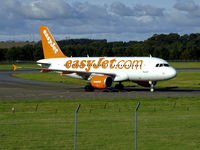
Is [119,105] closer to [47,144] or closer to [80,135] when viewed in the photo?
[80,135]

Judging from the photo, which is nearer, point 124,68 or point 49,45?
point 124,68

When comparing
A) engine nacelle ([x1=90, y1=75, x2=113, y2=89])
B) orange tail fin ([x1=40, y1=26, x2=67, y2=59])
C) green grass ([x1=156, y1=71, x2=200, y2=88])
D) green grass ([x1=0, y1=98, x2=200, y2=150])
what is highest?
orange tail fin ([x1=40, y1=26, x2=67, y2=59])

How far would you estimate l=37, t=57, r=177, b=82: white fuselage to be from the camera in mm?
42375

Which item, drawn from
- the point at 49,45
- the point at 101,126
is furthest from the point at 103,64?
the point at 101,126


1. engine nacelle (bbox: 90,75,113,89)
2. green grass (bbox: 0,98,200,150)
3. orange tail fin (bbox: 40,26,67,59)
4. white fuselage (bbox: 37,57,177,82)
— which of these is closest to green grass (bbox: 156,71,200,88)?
white fuselage (bbox: 37,57,177,82)

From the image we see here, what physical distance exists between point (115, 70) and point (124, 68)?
1.34m

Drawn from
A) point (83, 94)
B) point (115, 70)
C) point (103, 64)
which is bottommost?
point (83, 94)

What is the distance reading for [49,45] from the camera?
5412 centimetres

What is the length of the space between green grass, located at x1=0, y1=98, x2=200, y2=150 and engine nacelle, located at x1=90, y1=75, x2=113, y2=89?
9845 mm

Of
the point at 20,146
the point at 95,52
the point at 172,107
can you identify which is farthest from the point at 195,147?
the point at 95,52

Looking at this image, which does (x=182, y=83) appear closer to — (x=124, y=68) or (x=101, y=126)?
(x=124, y=68)

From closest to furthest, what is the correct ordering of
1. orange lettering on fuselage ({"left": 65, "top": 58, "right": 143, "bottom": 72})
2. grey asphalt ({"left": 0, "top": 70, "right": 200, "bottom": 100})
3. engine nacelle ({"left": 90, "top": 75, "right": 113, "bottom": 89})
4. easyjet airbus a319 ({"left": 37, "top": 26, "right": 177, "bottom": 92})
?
grey asphalt ({"left": 0, "top": 70, "right": 200, "bottom": 100}) → easyjet airbus a319 ({"left": 37, "top": 26, "right": 177, "bottom": 92}) → engine nacelle ({"left": 90, "top": 75, "right": 113, "bottom": 89}) → orange lettering on fuselage ({"left": 65, "top": 58, "right": 143, "bottom": 72})

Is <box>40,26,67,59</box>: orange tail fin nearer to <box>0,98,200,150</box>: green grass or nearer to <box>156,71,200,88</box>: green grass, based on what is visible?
<box>156,71,200,88</box>: green grass

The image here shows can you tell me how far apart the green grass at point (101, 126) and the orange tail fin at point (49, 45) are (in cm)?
2165
